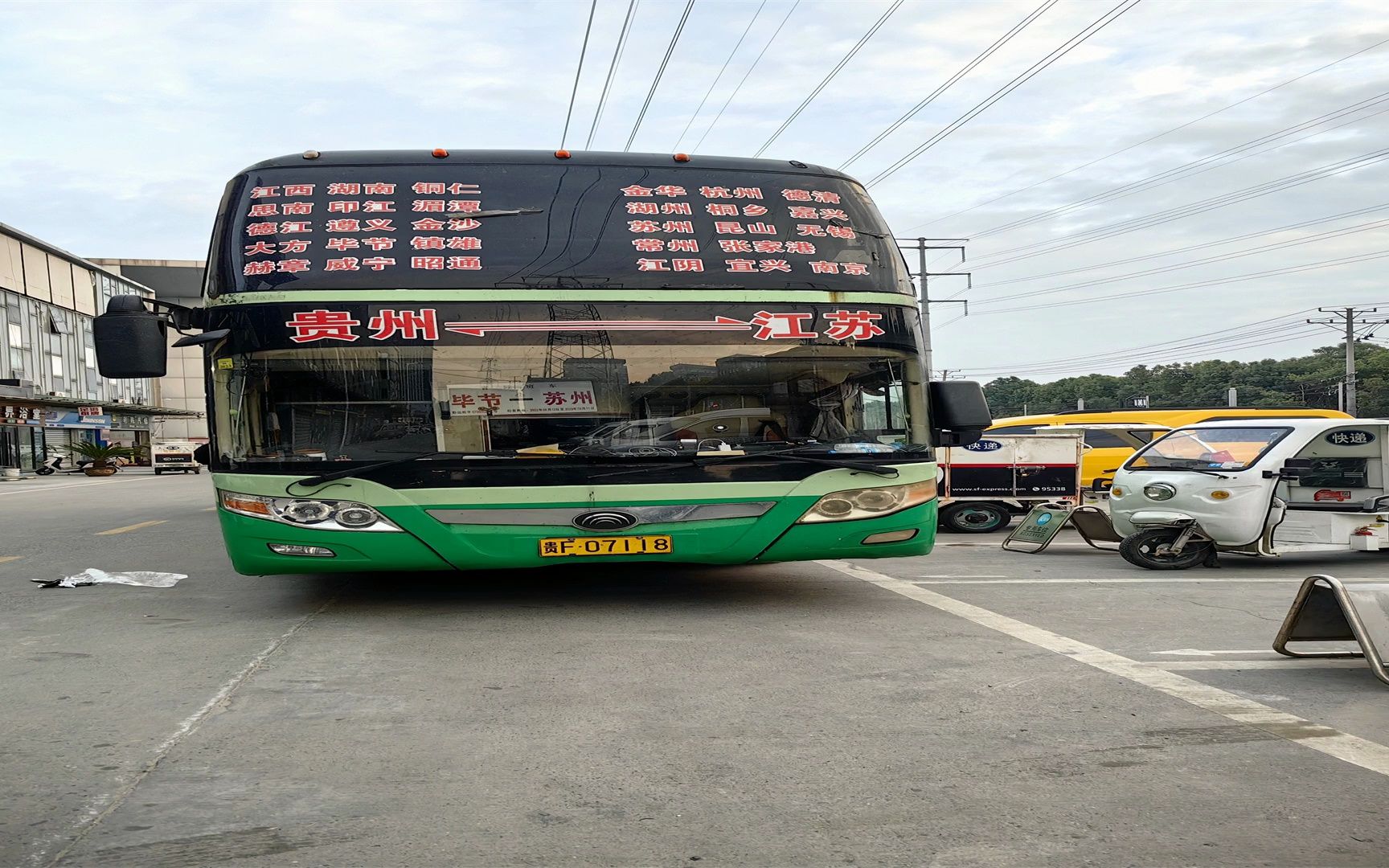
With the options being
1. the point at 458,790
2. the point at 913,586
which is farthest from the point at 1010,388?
the point at 458,790

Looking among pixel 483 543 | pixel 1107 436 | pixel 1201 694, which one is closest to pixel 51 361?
pixel 1107 436

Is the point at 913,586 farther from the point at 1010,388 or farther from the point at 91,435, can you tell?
the point at 1010,388

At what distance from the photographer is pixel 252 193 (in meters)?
8.13

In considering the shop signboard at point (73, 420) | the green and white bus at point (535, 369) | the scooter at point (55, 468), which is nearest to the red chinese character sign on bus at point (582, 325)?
the green and white bus at point (535, 369)

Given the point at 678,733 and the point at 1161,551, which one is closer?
the point at 678,733

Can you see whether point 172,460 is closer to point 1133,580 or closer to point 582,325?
point 1133,580

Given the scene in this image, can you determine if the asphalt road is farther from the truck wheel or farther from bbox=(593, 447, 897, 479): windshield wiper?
the truck wheel

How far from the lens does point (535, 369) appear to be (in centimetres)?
786

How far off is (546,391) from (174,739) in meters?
3.44

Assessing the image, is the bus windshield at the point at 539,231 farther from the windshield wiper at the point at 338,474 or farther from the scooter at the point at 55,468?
the scooter at the point at 55,468

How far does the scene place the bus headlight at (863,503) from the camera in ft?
27.0

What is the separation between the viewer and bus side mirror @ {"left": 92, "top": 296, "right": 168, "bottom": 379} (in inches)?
314

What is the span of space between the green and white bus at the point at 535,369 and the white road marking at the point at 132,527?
964 cm

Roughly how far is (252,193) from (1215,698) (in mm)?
6368
